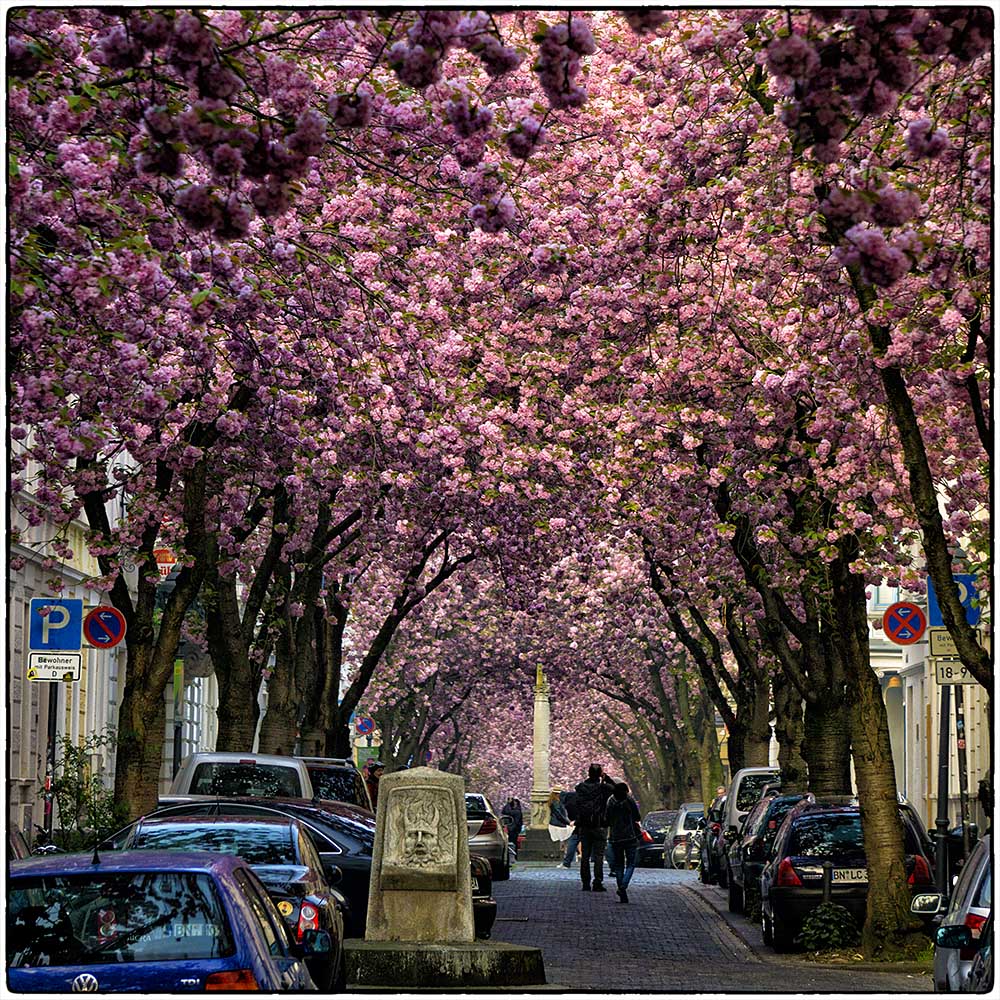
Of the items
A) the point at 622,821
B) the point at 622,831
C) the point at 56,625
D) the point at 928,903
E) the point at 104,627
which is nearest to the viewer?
the point at 928,903

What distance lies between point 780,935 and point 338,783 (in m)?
7.00

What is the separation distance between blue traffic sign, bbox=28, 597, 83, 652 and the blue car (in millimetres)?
12151

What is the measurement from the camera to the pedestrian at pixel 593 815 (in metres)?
33.1

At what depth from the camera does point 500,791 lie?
5502 inches

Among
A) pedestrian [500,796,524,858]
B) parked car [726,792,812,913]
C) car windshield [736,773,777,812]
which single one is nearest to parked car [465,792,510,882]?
car windshield [736,773,777,812]

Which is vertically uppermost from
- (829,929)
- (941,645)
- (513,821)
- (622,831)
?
(941,645)

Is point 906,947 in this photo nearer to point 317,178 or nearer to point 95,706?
point 317,178

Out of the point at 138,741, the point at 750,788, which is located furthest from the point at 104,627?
the point at 750,788

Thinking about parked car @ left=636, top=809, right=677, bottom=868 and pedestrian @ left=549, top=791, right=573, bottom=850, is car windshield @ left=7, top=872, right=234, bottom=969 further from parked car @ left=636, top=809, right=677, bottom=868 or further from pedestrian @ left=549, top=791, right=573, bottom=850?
pedestrian @ left=549, top=791, right=573, bottom=850

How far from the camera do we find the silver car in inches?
418

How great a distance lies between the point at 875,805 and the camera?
2011 centimetres

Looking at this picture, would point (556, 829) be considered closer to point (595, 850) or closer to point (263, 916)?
point (595, 850)

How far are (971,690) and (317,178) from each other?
30.7m

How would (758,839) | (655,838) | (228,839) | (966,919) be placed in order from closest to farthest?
1. (966,919)
2. (228,839)
3. (758,839)
4. (655,838)
